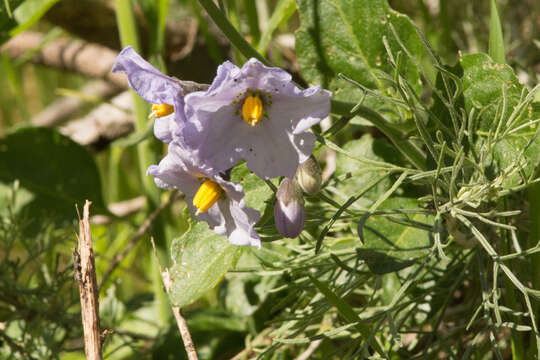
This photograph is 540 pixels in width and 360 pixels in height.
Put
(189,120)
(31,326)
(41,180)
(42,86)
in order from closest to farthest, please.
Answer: (189,120)
(31,326)
(41,180)
(42,86)

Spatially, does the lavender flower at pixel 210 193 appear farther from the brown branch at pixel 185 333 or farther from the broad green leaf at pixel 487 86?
the broad green leaf at pixel 487 86

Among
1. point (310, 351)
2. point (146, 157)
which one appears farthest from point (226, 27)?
point (146, 157)

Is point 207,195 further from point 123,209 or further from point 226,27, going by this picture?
point 123,209

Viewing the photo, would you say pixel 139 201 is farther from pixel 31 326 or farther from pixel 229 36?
pixel 229 36

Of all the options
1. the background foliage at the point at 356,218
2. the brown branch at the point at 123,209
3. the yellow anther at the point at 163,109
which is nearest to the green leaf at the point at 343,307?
the background foliage at the point at 356,218

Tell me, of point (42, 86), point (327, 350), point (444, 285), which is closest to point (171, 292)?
point (327, 350)

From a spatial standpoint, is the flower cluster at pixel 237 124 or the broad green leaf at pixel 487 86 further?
the broad green leaf at pixel 487 86
